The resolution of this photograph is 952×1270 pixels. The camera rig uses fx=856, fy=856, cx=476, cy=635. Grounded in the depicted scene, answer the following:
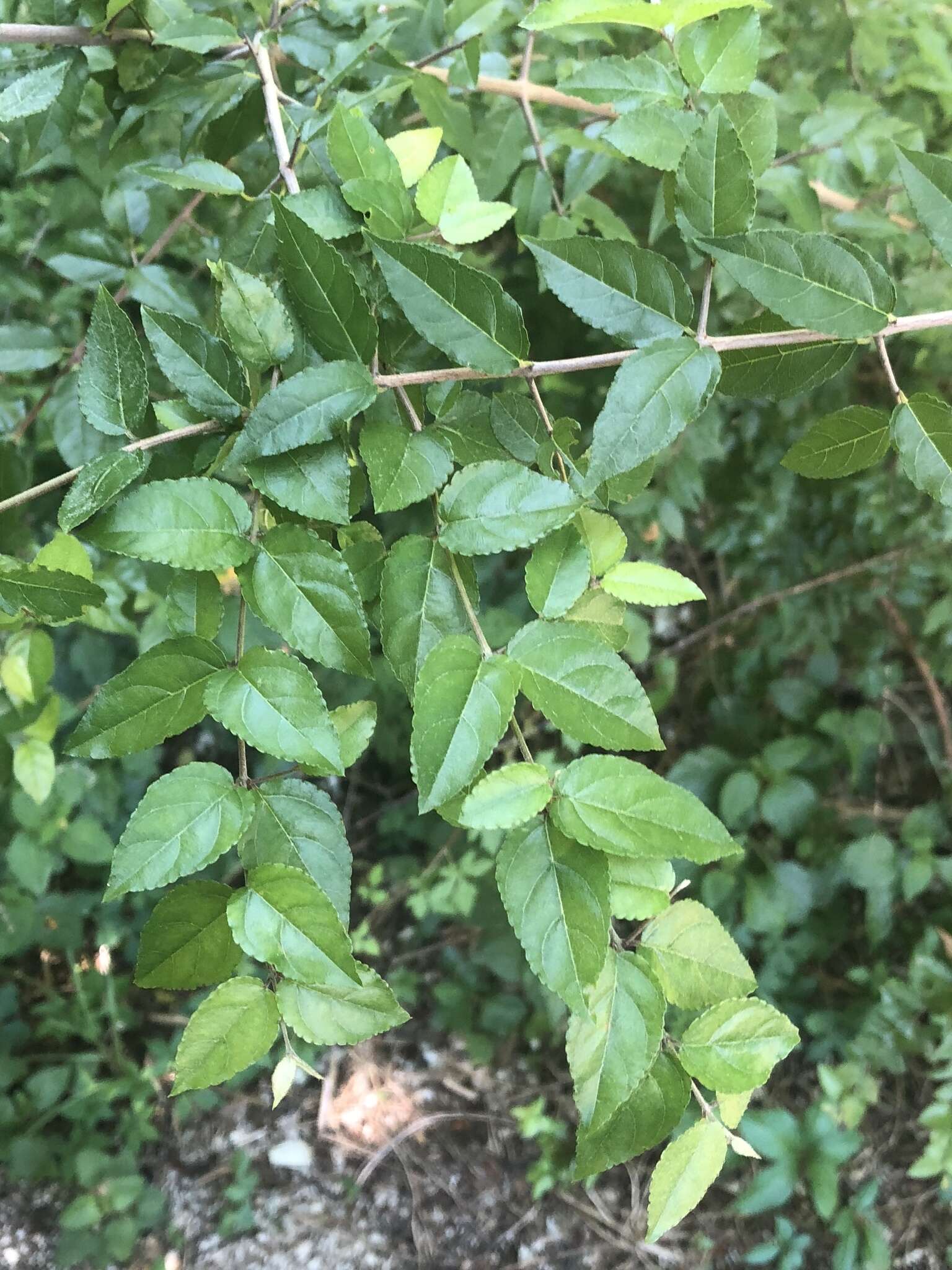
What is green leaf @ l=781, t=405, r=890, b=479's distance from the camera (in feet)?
1.62

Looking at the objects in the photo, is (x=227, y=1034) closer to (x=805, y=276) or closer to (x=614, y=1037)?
(x=614, y=1037)

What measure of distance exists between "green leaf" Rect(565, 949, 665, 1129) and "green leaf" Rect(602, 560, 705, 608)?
0.65ft

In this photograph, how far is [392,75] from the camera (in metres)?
0.60

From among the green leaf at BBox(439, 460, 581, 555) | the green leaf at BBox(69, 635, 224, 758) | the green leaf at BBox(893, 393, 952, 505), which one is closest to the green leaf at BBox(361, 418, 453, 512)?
the green leaf at BBox(439, 460, 581, 555)

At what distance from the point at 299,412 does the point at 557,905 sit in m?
0.27

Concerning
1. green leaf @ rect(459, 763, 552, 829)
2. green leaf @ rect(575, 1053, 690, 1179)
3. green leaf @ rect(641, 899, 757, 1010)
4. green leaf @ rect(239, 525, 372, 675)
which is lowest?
green leaf @ rect(575, 1053, 690, 1179)

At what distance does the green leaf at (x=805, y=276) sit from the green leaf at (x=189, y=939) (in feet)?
1.31

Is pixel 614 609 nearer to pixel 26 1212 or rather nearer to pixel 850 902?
pixel 850 902

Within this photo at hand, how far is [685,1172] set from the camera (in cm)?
45

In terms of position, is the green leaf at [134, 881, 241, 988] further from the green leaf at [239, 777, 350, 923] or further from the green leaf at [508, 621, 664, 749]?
the green leaf at [508, 621, 664, 749]

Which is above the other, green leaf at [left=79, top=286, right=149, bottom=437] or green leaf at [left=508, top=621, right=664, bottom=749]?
green leaf at [left=79, top=286, right=149, bottom=437]

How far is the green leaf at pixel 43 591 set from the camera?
1.39 ft

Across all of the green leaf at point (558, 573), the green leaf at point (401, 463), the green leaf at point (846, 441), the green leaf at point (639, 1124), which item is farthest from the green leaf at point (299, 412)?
the green leaf at point (639, 1124)

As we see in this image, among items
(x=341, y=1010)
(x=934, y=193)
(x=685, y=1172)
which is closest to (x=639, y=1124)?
(x=685, y=1172)
